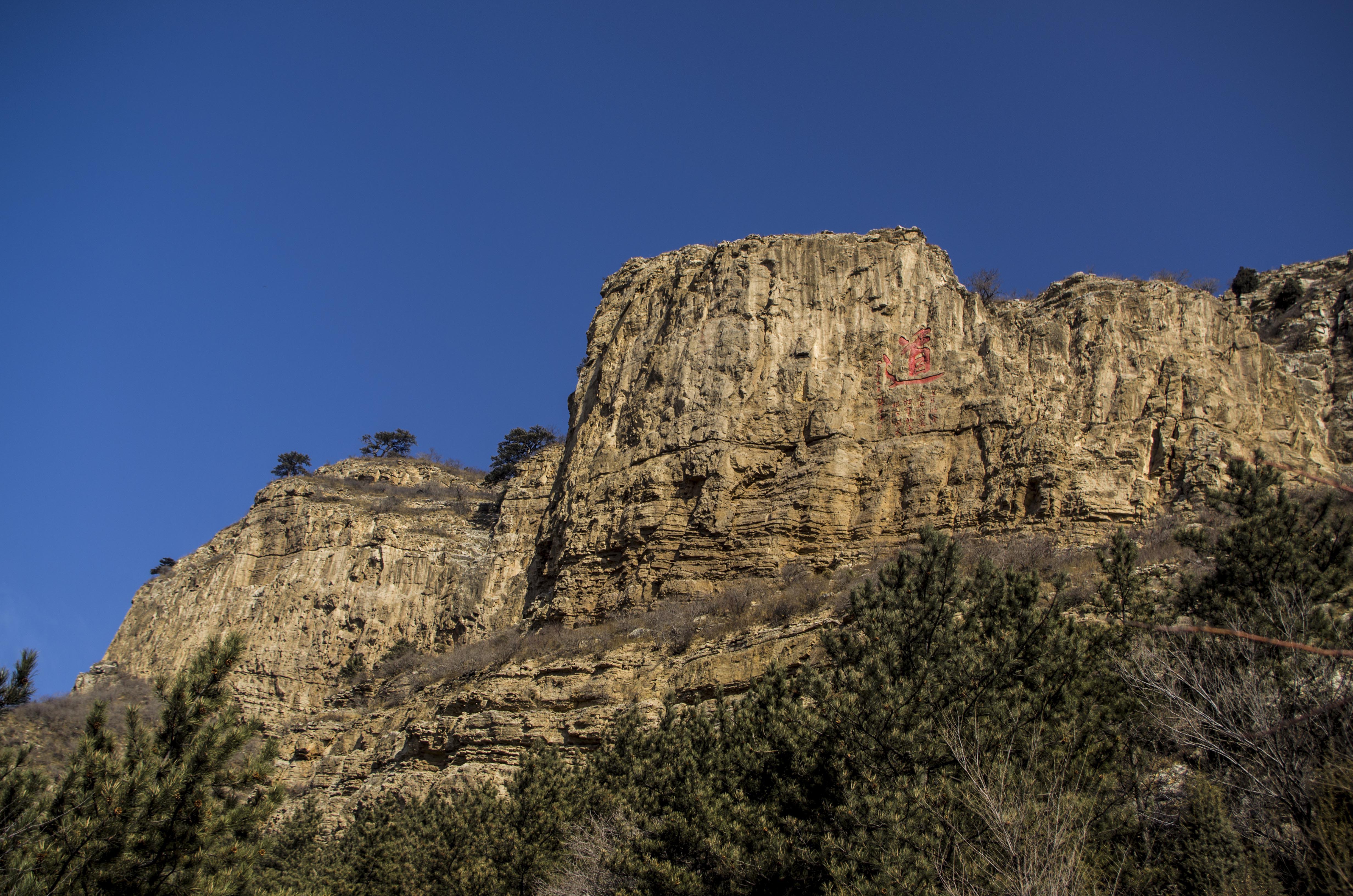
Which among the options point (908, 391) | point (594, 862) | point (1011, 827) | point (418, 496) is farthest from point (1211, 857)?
point (418, 496)

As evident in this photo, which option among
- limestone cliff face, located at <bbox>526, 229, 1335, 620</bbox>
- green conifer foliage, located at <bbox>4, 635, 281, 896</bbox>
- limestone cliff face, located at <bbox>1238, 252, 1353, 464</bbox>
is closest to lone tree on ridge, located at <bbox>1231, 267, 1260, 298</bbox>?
limestone cliff face, located at <bbox>1238, 252, 1353, 464</bbox>

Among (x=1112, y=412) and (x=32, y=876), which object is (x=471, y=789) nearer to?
(x=32, y=876)

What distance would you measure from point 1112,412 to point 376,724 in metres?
25.0

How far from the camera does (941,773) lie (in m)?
11.6

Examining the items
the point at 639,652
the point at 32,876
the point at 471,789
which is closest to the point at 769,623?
the point at 639,652

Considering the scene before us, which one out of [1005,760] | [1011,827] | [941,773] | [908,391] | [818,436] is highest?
[908,391]

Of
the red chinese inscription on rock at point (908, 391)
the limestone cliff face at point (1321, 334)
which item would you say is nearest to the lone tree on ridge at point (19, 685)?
the red chinese inscription on rock at point (908, 391)

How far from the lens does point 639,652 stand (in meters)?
24.1

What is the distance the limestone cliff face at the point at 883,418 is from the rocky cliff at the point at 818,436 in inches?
2.7

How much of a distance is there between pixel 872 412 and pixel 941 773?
737 inches

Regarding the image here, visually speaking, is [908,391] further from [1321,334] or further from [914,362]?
[1321,334]

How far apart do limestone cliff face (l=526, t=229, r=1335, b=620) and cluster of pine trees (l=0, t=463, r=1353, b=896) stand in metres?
9.52

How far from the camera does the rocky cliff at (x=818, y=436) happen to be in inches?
978

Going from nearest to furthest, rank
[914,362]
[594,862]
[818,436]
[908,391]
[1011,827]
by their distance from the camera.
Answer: [1011,827]
[594,862]
[818,436]
[908,391]
[914,362]
